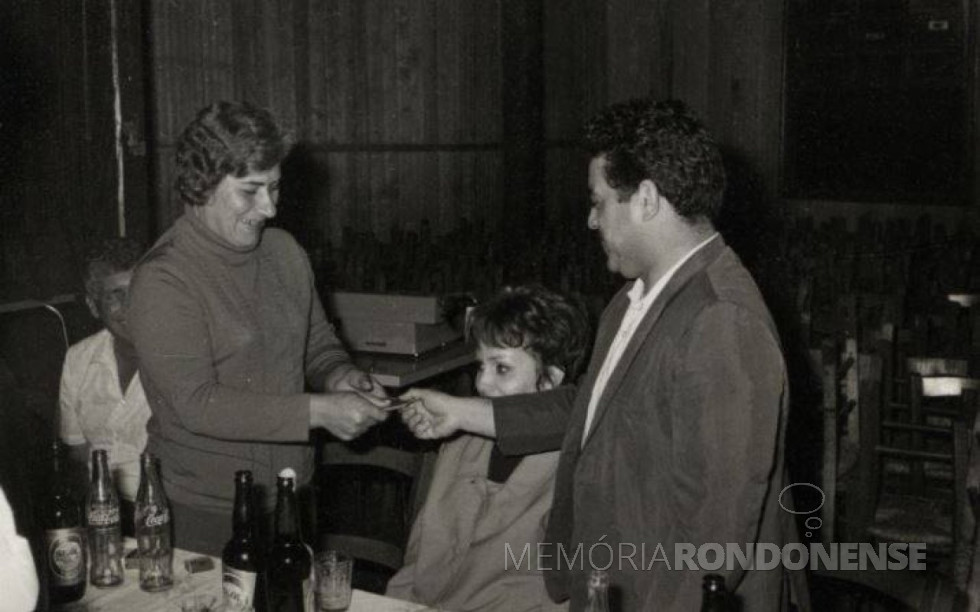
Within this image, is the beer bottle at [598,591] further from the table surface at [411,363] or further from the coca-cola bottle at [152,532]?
the table surface at [411,363]

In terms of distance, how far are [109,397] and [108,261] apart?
43 centimetres

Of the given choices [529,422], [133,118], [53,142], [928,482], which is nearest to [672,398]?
[529,422]

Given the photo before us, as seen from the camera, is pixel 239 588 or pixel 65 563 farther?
pixel 65 563

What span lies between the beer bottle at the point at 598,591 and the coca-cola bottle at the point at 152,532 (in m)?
0.98

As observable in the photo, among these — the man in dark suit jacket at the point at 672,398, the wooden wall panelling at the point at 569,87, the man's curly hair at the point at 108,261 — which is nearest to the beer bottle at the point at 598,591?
the man in dark suit jacket at the point at 672,398

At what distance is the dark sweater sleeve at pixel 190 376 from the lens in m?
2.40

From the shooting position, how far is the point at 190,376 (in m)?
2.41

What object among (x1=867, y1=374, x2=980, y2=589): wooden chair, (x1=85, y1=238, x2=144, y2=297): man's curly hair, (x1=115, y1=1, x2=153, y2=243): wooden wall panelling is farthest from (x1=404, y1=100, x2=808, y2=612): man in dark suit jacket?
(x1=115, y1=1, x2=153, y2=243): wooden wall panelling

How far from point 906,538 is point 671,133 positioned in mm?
2354

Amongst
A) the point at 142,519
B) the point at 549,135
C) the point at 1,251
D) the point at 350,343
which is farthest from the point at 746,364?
the point at 549,135

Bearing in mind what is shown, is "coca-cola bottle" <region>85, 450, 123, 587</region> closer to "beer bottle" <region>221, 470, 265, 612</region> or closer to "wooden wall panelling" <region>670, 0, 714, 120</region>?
"beer bottle" <region>221, 470, 265, 612</region>

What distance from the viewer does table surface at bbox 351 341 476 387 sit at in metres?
4.11

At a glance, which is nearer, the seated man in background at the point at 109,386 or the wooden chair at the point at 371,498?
the wooden chair at the point at 371,498

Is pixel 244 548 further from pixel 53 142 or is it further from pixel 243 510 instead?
pixel 53 142
